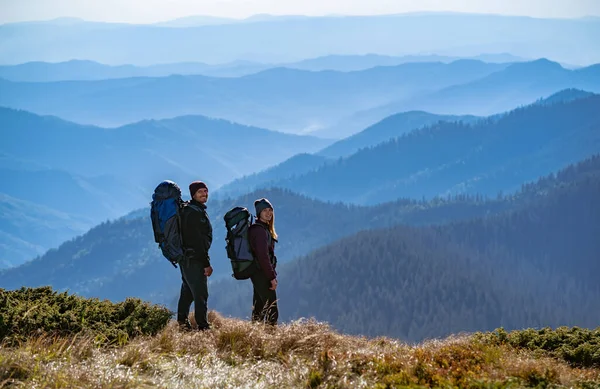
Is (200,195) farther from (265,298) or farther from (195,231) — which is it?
(265,298)

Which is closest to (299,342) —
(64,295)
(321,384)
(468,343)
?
(321,384)

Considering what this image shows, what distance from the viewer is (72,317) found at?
43.2 feet

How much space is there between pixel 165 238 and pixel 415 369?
20.2 ft

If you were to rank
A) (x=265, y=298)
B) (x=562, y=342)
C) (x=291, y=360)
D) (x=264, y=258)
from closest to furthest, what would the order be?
(x=291, y=360), (x=562, y=342), (x=264, y=258), (x=265, y=298)

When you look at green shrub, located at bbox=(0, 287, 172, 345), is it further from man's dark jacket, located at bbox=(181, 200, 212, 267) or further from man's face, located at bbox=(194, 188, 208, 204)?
man's face, located at bbox=(194, 188, 208, 204)

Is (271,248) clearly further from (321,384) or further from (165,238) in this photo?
(321,384)

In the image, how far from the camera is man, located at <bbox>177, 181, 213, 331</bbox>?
1444cm

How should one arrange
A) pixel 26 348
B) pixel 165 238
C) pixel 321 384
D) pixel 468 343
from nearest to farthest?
1. pixel 321 384
2. pixel 26 348
3. pixel 468 343
4. pixel 165 238

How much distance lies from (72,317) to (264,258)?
380 cm

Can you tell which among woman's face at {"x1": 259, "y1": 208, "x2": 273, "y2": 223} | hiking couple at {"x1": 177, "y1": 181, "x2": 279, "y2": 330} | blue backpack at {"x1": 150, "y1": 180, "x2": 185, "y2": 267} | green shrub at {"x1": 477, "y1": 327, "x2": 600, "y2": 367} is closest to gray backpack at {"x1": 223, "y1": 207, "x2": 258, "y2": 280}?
hiking couple at {"x1": 177, "y1": 181, "x2": 279, "y2": 330}

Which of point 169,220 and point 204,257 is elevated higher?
point 169,220

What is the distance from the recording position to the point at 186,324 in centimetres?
1463

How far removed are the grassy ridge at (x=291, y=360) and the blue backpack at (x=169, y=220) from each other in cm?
151

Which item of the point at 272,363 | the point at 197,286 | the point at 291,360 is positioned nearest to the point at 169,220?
the point at 197,286
